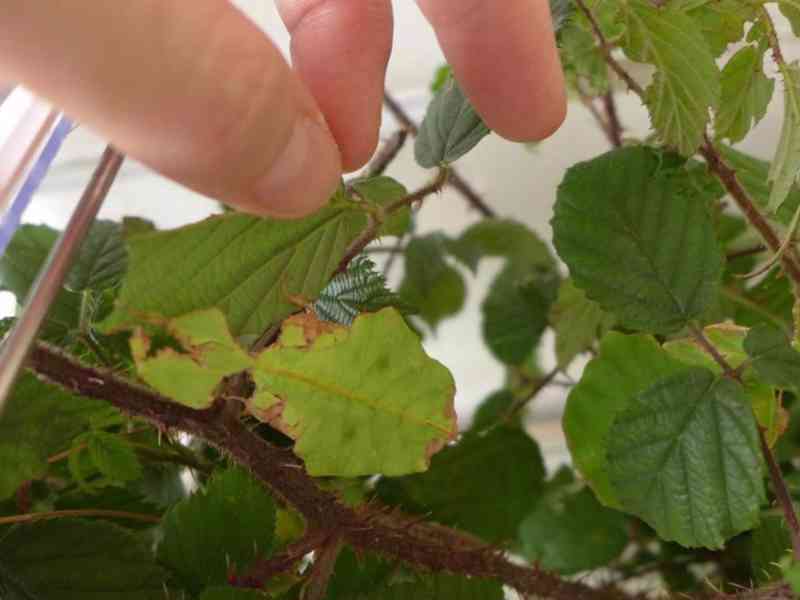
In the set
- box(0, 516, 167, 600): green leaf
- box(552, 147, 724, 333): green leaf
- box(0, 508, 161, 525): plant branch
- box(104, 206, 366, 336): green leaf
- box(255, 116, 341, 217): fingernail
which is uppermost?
box(552, 147, 724, 333): green leaf

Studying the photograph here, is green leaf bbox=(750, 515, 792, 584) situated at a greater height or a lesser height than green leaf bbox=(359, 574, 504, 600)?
greater

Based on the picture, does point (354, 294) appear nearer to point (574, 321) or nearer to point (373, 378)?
point (373, 378)

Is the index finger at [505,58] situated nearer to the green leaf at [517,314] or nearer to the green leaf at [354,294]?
the green leaf at [354,294]

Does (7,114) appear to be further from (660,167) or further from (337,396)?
(660,167)

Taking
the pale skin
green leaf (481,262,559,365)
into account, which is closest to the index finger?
the pale skin

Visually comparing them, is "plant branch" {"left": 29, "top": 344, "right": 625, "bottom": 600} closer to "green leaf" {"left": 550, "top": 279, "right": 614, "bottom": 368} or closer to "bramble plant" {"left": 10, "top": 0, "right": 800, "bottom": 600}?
"bramble plant" {"left": 10, "top": 0, "right": 800, "bottom": 600}

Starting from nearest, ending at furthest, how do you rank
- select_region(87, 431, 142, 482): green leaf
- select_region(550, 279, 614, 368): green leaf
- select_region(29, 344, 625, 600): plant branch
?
select_region(29, 344, 625, 600): plant branch → select_region(87, 431, 142, 482): green leaf → select_region(550, 279, 614, 368): green leaf

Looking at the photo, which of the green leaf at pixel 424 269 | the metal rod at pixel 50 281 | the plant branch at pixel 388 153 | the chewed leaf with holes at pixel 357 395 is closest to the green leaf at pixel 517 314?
the green leaf at pixel 424 269
